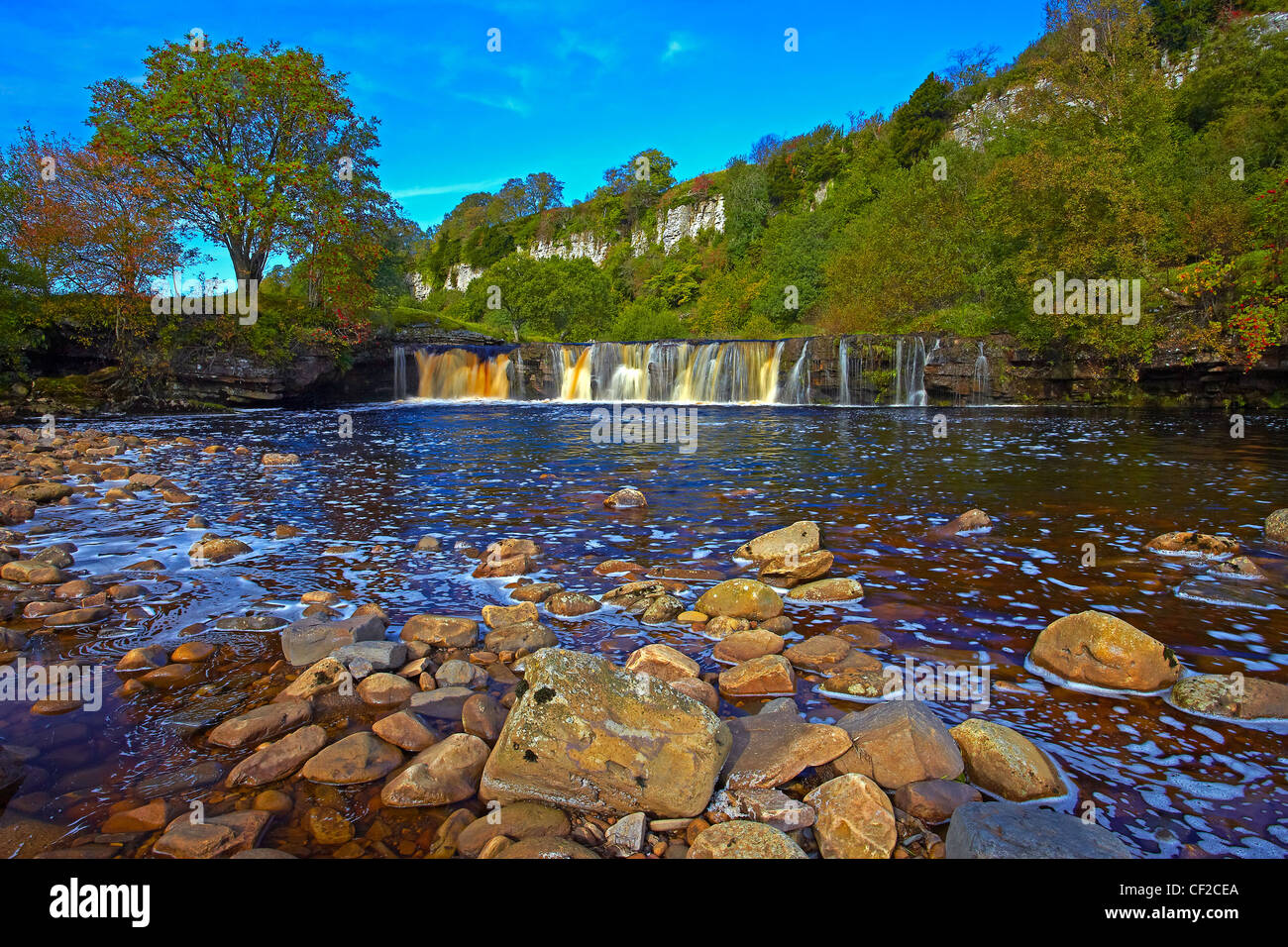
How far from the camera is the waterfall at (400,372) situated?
141 ft

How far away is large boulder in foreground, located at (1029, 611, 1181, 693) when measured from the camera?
178 inches

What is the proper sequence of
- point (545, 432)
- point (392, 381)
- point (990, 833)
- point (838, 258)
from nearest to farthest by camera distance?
point (990, 833) → point (545, 432) → point (392, 381) → point (838, 258)

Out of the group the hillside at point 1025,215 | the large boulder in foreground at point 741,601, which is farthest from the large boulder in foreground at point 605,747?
the hillside at point 1025,215

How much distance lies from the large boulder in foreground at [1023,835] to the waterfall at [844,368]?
111ft

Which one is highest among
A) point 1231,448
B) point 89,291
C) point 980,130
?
point 980,130

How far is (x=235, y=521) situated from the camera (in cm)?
987

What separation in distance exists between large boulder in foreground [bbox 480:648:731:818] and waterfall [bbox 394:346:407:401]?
4327cm

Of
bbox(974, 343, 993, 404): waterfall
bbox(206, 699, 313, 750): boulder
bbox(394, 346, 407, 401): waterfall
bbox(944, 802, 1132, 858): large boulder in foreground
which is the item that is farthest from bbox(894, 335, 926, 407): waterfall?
bbox(206, 699, 313, 750): boulder

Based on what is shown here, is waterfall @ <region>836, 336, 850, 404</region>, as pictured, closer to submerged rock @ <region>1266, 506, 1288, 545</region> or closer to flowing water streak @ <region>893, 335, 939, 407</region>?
flowing water streak @ <region>893, 335, 939, 407</region>

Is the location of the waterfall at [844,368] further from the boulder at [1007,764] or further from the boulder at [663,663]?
the boulder at [1007,764]

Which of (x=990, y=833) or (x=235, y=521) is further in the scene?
(x=235, y=521)

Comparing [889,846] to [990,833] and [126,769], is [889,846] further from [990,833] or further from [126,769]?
[126,769]

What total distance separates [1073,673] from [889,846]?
263cm
